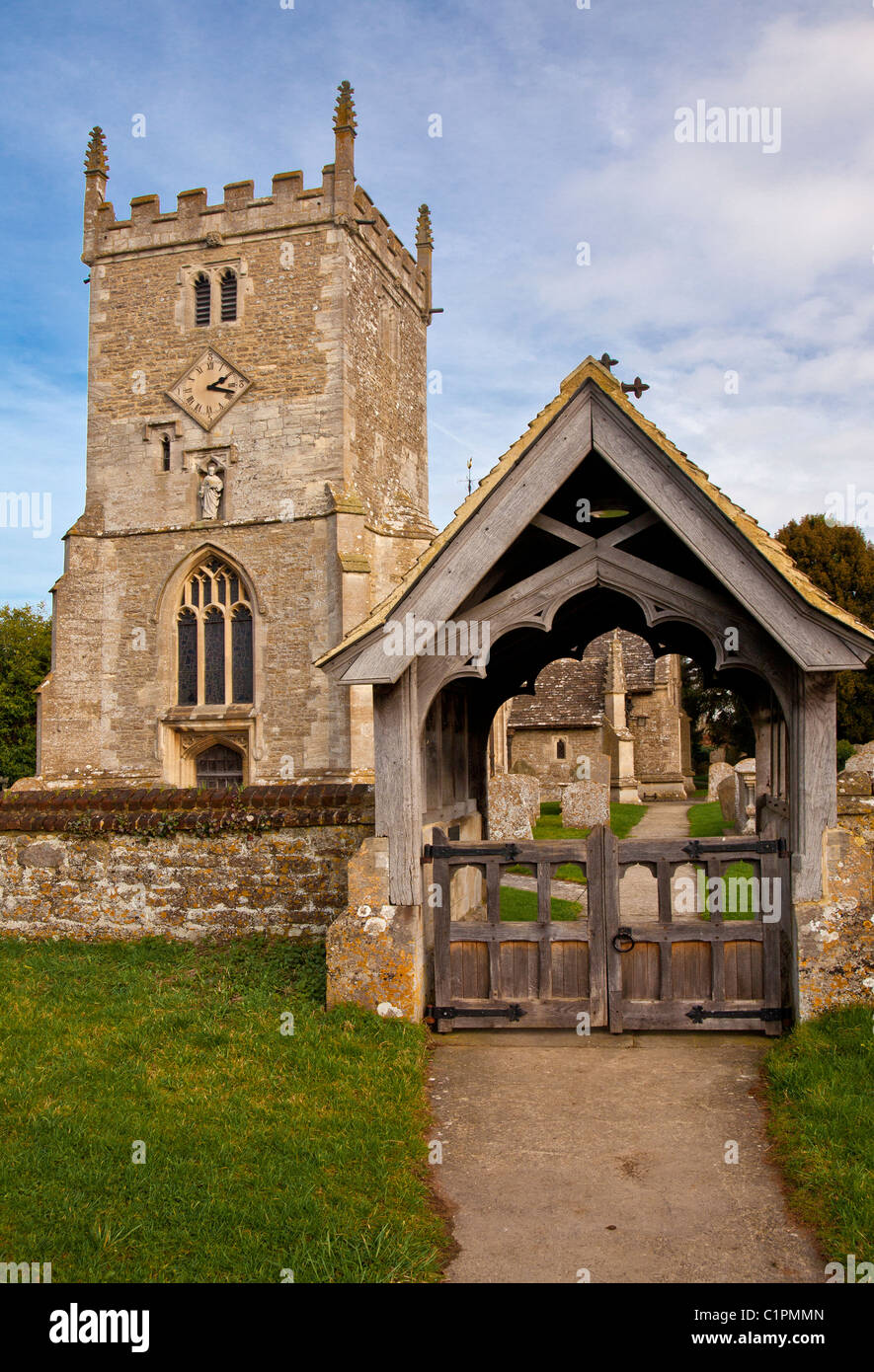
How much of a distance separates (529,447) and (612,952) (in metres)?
3.37

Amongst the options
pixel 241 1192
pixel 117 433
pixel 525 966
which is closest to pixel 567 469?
pixel 525 966

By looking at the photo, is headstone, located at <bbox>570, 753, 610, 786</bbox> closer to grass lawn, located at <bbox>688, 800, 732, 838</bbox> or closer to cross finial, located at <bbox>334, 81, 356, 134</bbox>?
grass lawn, located at <bbox>688, 800, 732, 838</bbox>

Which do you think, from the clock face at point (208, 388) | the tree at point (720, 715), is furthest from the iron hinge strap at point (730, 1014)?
the tree at point (720, 715)

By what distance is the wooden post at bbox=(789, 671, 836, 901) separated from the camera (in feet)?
19.1

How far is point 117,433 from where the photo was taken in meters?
23.1

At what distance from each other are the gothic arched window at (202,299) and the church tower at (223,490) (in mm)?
49

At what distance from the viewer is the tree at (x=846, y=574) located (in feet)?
99.8

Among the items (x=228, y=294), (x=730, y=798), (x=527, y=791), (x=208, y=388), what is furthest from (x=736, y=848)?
(x=228, y=294)

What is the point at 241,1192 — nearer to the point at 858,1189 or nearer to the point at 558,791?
the point at 858,1189

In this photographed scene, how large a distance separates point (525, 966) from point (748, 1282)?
3025mm

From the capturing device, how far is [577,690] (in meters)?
35.7

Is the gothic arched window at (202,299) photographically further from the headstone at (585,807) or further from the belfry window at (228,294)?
the headstone at (585,807)

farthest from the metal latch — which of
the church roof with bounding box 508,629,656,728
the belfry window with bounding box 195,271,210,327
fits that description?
the church roof with bounding box 508,629,656,728

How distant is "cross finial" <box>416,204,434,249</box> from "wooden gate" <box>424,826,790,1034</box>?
1027 inches
